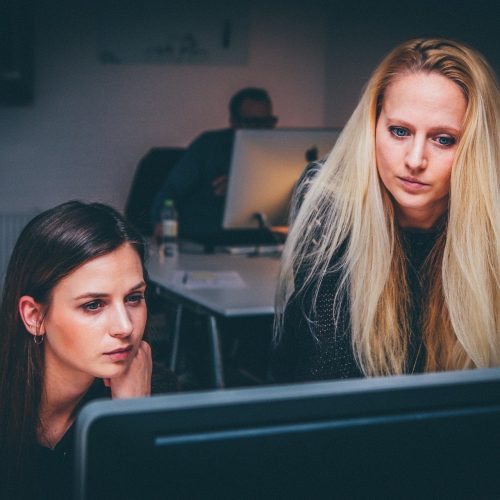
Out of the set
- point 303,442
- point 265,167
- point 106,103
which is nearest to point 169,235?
point 265,167

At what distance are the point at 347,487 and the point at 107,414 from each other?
0.52 feet

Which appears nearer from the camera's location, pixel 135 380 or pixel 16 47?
pixel 135 380

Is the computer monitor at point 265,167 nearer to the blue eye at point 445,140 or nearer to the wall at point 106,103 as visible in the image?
the blue eye at point 445,140

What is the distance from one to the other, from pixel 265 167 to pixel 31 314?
1672 millimetres

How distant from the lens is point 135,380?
1.13 meters

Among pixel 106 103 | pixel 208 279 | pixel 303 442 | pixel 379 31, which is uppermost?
pixel 379 31

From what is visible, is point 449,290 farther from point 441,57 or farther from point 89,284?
point 89,284

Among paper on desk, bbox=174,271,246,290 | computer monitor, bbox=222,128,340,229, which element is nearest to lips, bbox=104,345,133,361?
paper on desk, bbox=174,271,246,290

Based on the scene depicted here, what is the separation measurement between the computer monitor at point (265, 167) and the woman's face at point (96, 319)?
1.57 metres

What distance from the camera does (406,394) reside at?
433 mm

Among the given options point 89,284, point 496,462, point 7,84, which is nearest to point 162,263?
point 89,284

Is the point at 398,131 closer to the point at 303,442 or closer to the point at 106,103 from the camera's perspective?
the point at 303,442

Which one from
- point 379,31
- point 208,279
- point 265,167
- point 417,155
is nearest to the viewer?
point 417,155

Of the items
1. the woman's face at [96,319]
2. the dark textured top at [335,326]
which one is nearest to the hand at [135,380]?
the woman's face at [96,319]
